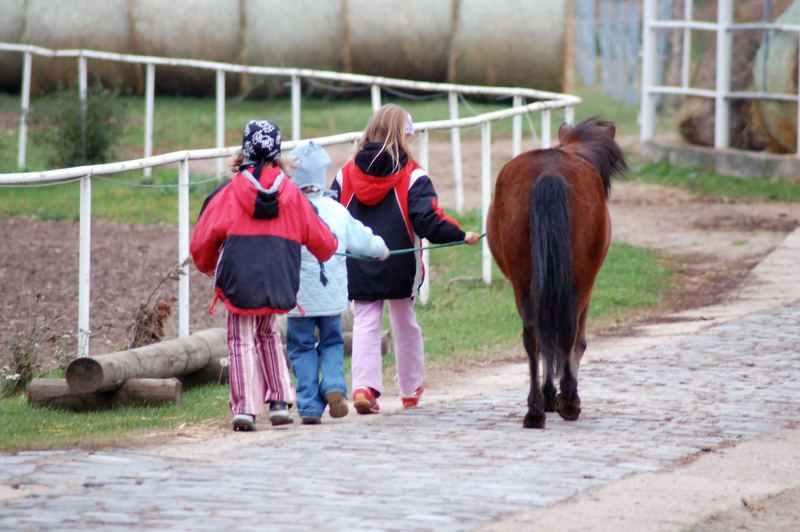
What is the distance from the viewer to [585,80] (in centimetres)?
2870

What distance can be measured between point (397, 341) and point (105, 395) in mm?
1449

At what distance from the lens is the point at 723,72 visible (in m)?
16.7

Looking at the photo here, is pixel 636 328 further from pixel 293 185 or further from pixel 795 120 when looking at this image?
pixel 795 120

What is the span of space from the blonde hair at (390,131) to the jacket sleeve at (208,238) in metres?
0.90

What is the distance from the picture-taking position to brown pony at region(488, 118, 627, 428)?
20.1 ft

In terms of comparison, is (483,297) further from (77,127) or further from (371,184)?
(77,127)

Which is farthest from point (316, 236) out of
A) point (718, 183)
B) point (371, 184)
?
point (718, 183)

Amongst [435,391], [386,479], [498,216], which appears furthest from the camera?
[435,391]

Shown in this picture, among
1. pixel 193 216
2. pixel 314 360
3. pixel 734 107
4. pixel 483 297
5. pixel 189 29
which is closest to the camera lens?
pixel 314 360

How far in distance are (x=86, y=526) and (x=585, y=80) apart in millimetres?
25188

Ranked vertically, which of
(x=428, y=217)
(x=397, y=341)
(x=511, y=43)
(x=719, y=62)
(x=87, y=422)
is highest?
(x=511, y=43)

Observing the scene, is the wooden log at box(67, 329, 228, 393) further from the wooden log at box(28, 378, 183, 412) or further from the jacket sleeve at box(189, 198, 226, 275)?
the jacket sleeve at box(189, 198, 226, 275)

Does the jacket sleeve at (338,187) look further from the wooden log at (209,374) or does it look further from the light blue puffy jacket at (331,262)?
the wooden log at (209,374)

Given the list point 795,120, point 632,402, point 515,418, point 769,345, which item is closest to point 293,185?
point 515,418
